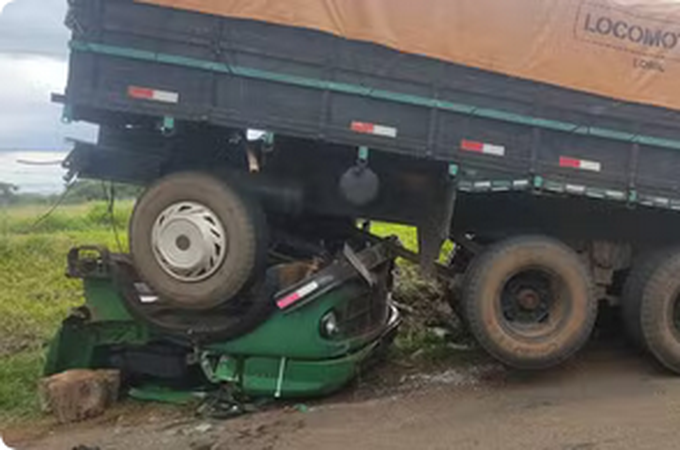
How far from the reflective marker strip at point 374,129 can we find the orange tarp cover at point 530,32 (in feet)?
1.82

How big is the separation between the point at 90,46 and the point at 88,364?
2402 mm

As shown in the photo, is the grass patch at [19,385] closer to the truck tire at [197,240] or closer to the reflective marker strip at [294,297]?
the truck tire at [197,240]

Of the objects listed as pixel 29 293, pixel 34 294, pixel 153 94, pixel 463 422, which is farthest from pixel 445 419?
pixel 29 293

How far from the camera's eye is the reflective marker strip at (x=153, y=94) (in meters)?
4.71

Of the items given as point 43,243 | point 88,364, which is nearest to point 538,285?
point 88,364

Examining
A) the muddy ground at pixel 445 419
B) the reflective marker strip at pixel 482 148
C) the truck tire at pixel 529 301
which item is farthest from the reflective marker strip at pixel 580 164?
the muddy ground at pixel 445 419

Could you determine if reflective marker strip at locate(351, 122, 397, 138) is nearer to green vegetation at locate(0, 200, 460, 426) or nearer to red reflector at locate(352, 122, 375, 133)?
red reflector at locate(352, 122, 375, 133)

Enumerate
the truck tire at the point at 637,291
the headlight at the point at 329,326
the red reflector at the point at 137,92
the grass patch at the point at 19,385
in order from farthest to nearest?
1. the truck tire at the point at 637,291
2. the grass patch at the point at 19,385
3. the headlight at the point at 329,326
4. the red reflector at the point at 137,92

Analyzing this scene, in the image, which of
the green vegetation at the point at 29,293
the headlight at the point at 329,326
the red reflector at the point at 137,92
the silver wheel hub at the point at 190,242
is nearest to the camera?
the red reflector at the point at 137,92

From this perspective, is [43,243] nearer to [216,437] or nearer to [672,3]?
[216,437]

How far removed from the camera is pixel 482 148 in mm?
5098

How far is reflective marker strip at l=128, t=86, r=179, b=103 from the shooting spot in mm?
4715

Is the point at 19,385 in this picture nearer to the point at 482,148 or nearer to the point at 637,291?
the point at 482,148

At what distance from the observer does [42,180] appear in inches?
211
